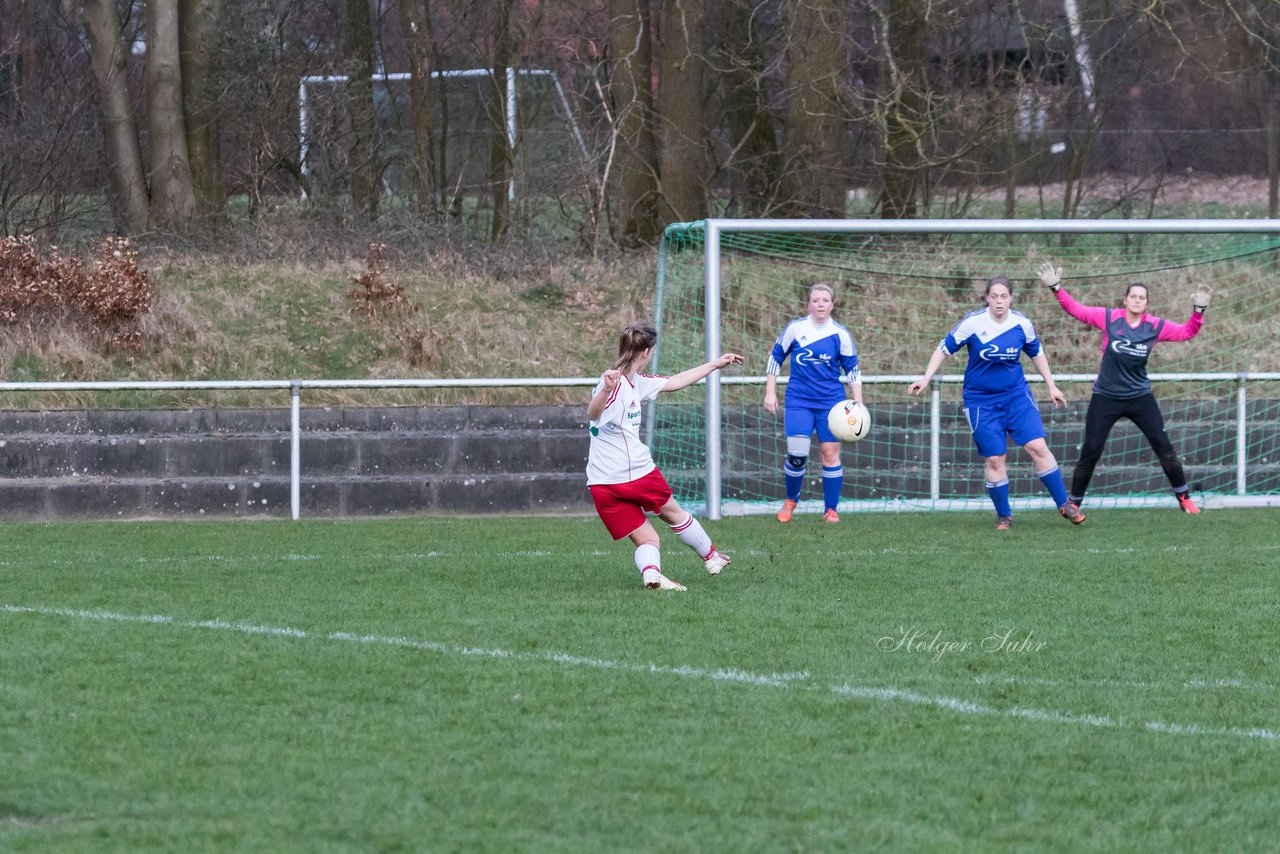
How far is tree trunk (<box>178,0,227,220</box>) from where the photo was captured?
18891 mm

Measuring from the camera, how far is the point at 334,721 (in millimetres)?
Answer: 4785

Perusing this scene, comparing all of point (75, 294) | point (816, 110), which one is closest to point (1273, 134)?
point (816, 110)

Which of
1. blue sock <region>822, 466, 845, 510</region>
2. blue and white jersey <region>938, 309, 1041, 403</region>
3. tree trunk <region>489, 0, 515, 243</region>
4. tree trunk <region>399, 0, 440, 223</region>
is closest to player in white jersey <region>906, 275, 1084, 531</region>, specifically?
blue and white jersey <region>938, 309, 1041, 403</region>

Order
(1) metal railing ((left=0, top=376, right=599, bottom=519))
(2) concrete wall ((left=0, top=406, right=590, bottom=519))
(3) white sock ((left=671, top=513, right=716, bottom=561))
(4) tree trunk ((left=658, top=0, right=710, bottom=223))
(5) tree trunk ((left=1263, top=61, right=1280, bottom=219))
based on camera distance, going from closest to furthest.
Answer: (3) white sock ((left=671, top=513, right=716, bottom=561)), (1) metal railing ((left=0, top=376, right=599, bottom=519)), (2) concrete wall ((left=0, top=406, right=590, bottom=519)), (4) tree trunk ((left=658, top=0, right=710, bottom=223)), (5) tree trunk ((left=1263, top=61, right=1280, bottom=219))

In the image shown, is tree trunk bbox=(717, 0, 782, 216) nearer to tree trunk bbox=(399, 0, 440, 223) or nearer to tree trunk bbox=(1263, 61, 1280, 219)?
tree trunk bbox=(399, 0, 440, 223)

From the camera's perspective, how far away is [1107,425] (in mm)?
11031

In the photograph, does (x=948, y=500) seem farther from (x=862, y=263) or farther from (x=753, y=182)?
(x=753, y=182)

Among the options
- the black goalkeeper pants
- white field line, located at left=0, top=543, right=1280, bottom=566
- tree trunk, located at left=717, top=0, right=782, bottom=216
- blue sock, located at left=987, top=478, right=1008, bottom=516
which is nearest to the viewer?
white field line, located at left=0, top=543, right=1280, bottom=566

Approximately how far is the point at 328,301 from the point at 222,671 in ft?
36.7

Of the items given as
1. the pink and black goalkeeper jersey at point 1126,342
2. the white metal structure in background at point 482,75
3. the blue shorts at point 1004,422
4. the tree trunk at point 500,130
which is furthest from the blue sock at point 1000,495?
the tree trunk at point 500,130

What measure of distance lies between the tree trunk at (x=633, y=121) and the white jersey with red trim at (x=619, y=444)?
10.9m

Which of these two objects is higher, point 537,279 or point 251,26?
point 251,26

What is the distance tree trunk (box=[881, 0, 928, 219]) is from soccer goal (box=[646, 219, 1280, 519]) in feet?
3.44

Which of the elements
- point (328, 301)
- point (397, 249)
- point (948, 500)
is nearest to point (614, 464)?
point (948, 500)
